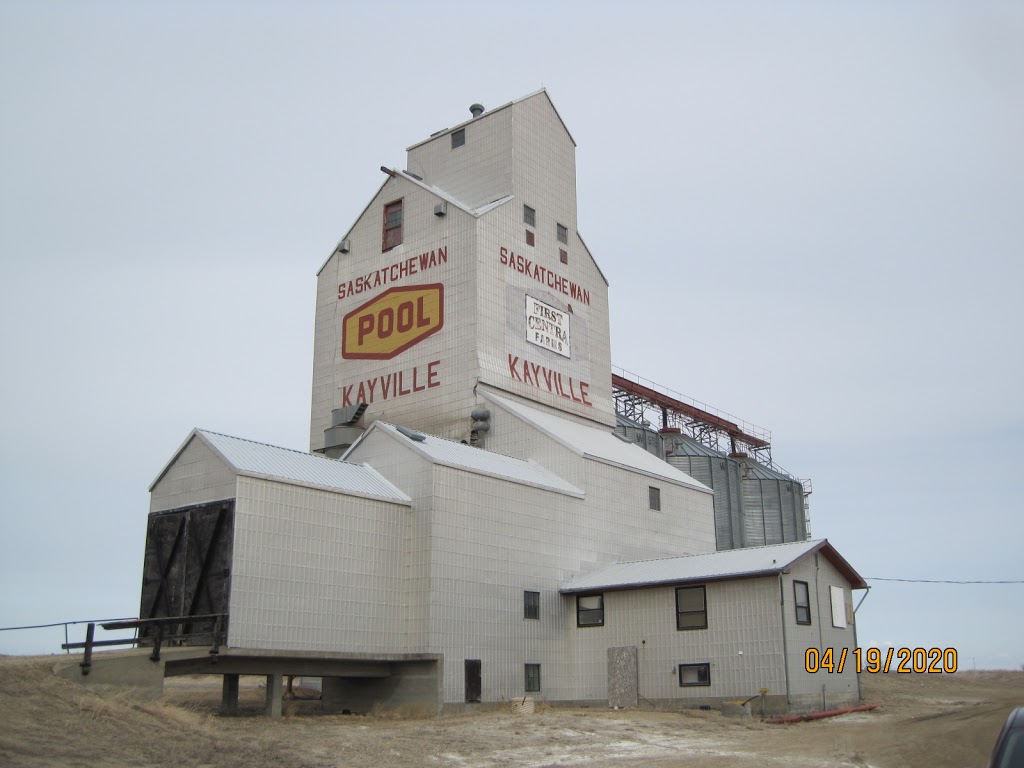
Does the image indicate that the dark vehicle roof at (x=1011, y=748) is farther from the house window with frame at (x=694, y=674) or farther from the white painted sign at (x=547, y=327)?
the white painted sign at (x=547, y=327)

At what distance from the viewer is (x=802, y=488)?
6831 centimetres

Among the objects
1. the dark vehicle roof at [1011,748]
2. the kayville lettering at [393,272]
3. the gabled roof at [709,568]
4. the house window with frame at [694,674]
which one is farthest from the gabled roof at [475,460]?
the dark vehicle roof at [1011,748]

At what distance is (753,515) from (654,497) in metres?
23.4

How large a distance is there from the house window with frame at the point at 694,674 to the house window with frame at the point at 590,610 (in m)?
3.64

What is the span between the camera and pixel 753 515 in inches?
2510

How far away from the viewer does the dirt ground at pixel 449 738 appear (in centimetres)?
1919

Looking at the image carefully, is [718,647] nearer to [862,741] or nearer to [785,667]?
[785,667]

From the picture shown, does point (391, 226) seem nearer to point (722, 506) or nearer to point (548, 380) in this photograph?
point (548, 380)

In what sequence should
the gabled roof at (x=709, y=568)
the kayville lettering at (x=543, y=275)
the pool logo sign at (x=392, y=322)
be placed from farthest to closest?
the kayville lettering at (x=543, y=275)
the pool logo sign at (x=392, y=322)
the gabled roof at (x=709, y=568)

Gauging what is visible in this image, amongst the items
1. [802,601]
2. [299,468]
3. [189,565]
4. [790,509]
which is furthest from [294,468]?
[790,509]

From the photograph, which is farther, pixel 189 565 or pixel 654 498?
pixel 654 498

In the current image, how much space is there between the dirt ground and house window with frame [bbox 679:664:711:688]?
1868 mm

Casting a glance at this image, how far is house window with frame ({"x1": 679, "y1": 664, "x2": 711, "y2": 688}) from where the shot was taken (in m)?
32.6

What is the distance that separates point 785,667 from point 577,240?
24.0m
